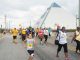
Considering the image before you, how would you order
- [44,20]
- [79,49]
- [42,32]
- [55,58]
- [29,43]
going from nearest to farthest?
[29,43] < [55,58] < [79,49] < [42,32] < [44,20]

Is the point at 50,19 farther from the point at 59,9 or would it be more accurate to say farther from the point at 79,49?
the point at 79,49

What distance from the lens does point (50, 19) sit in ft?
430

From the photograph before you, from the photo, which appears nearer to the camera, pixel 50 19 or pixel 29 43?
pixel 29 43

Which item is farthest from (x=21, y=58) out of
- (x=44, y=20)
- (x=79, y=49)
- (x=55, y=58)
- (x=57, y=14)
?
(x=57, y=14)

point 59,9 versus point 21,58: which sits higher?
point 59,9

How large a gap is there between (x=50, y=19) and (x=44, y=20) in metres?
4.78

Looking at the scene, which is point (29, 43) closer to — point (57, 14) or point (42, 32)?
point (42, 32)

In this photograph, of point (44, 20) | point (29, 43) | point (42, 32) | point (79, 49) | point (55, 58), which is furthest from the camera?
point (44, 20)

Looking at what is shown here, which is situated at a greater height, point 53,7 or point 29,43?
point 53,7

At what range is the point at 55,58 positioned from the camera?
65.8 feet

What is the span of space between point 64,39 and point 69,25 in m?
108

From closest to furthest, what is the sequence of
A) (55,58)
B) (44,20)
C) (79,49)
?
(55,58), (79,49), (44,20)

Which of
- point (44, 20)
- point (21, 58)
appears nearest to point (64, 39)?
point (21, 58)

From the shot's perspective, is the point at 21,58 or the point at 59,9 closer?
the point at 21,58
